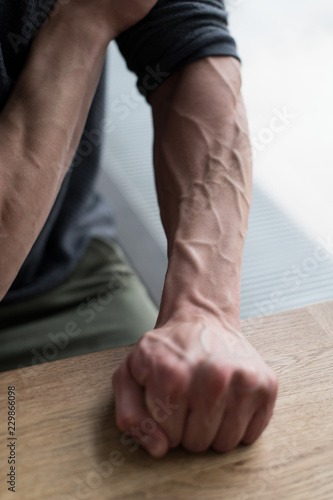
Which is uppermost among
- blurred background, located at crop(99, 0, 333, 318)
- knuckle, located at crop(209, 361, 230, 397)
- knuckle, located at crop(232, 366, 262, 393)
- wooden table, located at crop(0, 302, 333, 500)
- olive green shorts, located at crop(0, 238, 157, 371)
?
knuckle, located at crop(209, 361, 230, 397)

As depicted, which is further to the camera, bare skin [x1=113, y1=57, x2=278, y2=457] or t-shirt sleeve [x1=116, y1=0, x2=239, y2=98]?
t-shirt sleeve [x1=116, y1=0, x2=239, y2=98]

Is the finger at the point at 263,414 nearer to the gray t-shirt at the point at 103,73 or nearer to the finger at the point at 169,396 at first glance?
the finger at the point at 169,396

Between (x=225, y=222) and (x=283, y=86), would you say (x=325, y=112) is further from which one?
(x=225, y=222)

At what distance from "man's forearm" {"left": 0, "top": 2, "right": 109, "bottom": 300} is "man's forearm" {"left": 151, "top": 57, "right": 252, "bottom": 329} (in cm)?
12

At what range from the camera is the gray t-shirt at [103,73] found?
63 centimetres

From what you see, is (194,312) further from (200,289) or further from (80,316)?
(80,316)

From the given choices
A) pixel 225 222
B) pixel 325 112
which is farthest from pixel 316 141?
pixel 225 222

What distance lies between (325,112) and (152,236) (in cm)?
66

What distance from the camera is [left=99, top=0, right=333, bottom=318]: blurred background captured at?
106 cm

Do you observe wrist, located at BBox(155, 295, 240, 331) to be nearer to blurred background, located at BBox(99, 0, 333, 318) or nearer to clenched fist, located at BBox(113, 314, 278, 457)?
clenched fist, located at BBox(113, 314, 278, 457)

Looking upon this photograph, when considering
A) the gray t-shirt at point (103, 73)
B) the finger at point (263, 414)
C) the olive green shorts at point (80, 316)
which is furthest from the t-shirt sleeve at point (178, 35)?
the finger at point (263, 414)

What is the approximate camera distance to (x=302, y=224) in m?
1.17

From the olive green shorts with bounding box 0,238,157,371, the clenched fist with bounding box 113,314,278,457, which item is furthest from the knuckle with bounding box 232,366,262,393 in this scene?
the olive green shorts with bounding box 0,238,157,371

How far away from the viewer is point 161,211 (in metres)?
0.67
